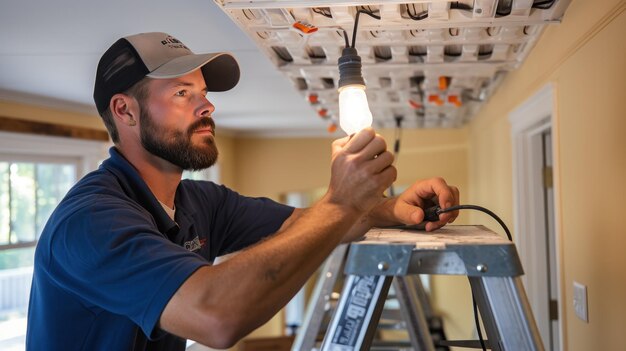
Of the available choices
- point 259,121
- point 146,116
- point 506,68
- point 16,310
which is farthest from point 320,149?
point 146,116

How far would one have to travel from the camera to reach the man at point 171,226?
1.11m

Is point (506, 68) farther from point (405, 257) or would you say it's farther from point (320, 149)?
point (320, 149)

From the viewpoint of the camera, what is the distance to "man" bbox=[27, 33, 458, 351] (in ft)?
3.64

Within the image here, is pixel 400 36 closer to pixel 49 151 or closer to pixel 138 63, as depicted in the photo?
pixel 138 63

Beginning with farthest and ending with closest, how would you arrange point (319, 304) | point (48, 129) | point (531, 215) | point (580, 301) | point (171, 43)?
point (48, 129), point (531, 215), point (580, 301), point (171, 43), point (319, 304)

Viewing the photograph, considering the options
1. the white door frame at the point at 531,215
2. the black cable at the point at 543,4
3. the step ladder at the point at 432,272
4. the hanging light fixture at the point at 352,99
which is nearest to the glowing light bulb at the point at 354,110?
the hanging light fixture at the point at 352,99

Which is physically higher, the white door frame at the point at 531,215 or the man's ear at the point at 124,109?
the man's ear at the point at 124,109

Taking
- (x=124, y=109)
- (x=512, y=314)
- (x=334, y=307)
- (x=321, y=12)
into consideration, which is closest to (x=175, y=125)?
(x=124, y=109)

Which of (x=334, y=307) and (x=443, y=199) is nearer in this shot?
(x=443, y=199)

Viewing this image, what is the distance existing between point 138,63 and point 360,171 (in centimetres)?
75

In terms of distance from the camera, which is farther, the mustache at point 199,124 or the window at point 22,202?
the window at point 22,202

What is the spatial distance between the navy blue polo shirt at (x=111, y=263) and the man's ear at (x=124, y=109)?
3.7 inches

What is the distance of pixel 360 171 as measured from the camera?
4.01 feet

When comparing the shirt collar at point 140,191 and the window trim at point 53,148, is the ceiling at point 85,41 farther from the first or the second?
the shirt collar at point 140,191
